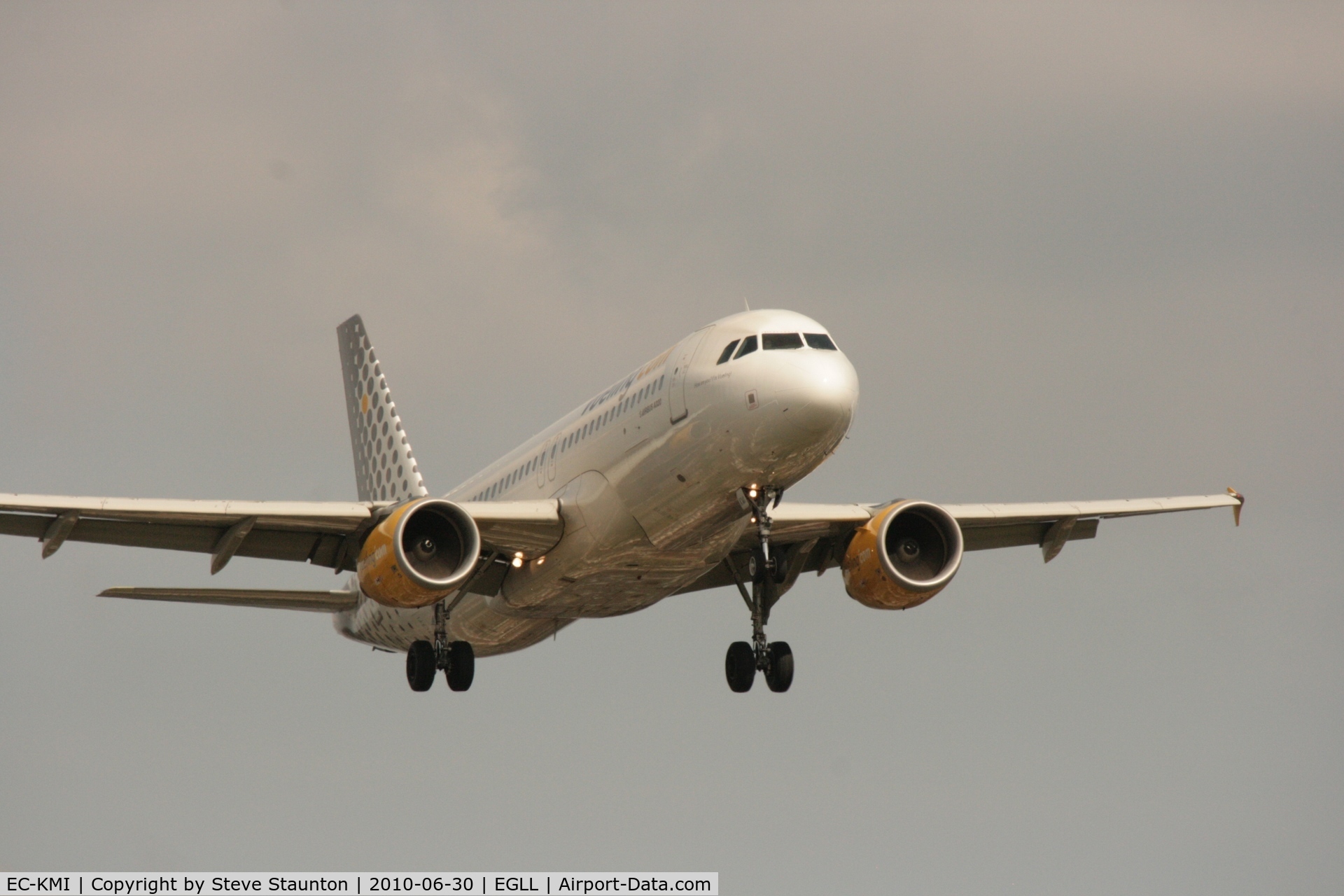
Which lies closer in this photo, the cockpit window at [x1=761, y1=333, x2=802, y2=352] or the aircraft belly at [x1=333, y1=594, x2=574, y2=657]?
the cockpit window at [x1=761, y1=333, x2=802, y2=352]

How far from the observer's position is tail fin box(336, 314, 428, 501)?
1870 inches

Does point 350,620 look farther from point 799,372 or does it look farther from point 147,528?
point 799,372

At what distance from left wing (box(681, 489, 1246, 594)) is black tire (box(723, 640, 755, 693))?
5.80ft

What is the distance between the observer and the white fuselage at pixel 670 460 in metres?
30.0

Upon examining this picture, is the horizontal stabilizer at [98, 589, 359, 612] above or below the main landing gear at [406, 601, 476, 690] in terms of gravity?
above

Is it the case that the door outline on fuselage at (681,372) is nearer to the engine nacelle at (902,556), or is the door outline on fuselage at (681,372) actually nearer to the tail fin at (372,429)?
the engine nacelle at (902,556)

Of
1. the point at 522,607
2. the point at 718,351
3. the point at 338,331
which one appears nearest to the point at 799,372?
the point at 718,351

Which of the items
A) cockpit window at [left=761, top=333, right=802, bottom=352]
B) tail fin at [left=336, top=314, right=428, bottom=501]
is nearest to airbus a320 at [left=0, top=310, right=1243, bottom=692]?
cockpit window at [left=761, top=333, right=802, bottom=352]

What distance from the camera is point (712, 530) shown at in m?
32.5

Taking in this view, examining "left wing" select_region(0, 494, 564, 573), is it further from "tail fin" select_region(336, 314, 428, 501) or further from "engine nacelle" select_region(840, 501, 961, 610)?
"tail fin" select_region(336, 314, 428, 501)

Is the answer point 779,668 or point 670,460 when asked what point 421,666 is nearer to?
point 779,668

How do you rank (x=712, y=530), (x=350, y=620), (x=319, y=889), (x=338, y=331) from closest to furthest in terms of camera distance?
(x=712, y=530) < (x=319, y=889) < (x=350, y=620) < (x=338, y=331)

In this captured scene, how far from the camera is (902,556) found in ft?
119

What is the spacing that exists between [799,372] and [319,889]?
615 inches
